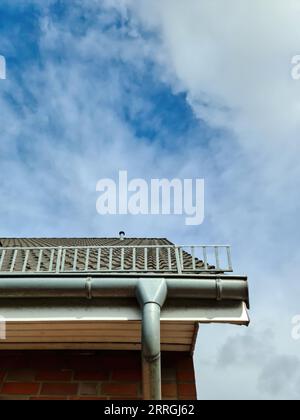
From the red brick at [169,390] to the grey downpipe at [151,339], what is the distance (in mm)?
506

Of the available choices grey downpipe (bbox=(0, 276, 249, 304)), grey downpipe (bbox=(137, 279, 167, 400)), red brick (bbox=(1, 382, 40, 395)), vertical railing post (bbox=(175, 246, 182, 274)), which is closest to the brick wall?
red brick (bbox=(1, 382, 40, 395))

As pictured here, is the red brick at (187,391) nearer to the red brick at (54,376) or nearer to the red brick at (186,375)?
the red brick at (186,375)

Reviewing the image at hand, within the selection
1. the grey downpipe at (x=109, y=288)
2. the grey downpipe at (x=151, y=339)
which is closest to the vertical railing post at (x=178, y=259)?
the grey downpipe at (x=109, y=288)

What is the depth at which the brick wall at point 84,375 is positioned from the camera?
410cm

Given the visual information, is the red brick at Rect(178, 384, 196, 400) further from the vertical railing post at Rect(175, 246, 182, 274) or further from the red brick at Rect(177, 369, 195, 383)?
the vertical railing post at Rect(175, 246, 182, 274)

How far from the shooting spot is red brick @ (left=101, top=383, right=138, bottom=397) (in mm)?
4098

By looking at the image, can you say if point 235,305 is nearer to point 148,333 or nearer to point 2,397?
point 148,333

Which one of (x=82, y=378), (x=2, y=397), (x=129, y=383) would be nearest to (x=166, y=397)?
(x=129, y=383)

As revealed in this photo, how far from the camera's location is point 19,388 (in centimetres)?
416

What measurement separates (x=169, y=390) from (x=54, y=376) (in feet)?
3.53

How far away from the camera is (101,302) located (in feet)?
13.1
